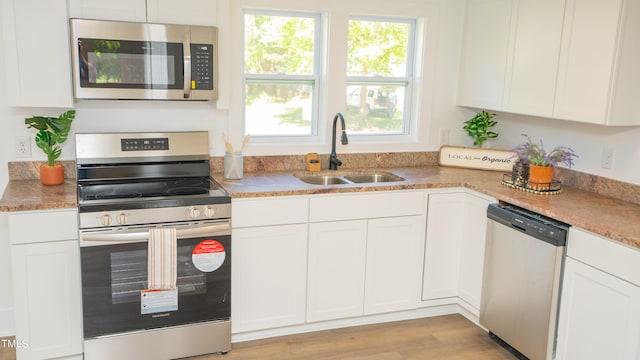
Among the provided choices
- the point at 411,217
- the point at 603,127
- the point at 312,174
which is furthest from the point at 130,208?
the point at 603,127

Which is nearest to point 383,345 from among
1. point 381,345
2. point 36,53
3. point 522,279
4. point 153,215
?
point 381,345

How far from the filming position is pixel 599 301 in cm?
256

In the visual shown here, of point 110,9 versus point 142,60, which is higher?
point 110,9

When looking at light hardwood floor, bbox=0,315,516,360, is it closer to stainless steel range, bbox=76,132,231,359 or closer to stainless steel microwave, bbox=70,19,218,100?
stainless steel range, bbox=76,132,231,359

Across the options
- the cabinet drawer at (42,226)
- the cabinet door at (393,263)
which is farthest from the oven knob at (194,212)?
the cabinet door at (393,263)

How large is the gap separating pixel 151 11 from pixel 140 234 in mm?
1203

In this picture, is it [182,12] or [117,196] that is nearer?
[117,196]

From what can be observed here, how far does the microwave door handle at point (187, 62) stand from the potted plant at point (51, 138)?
0.61 m

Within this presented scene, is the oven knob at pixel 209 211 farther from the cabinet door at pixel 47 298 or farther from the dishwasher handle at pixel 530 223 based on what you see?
the dishwasher handle at pixel 530 223

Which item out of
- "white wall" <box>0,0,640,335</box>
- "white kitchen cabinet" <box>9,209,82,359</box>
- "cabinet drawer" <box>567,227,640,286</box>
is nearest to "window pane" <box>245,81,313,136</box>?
"white wall" <box>0,0,640,335</box>

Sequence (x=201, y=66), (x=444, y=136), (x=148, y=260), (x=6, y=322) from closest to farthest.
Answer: (x=148, y=260) → (x=201, y=66) → (x=6, y=322) → (x=444, y=136)

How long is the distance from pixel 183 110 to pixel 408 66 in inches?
63.1

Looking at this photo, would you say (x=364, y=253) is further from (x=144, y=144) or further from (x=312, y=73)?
(x=144, y=144)

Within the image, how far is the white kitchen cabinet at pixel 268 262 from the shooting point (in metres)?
3.12
